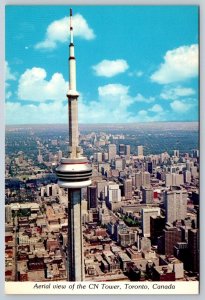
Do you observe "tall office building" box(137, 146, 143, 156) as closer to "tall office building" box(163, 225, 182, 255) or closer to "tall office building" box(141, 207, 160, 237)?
"tall office building" box(141, 207, 160, 237)

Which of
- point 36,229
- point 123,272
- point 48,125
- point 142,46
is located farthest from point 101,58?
point 123,272

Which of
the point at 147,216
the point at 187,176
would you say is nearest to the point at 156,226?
the point at 147,216

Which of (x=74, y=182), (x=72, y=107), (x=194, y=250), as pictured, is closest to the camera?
(x=194, y=250)

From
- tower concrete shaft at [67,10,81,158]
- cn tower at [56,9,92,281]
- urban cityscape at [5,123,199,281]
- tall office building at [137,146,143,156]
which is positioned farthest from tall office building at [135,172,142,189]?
tower concrete shaft at [67,10,81,158]

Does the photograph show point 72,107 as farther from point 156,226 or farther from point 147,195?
point 156,226

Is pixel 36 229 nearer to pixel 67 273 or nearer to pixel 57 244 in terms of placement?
pixel 57 244

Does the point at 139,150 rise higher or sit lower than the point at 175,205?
higher
